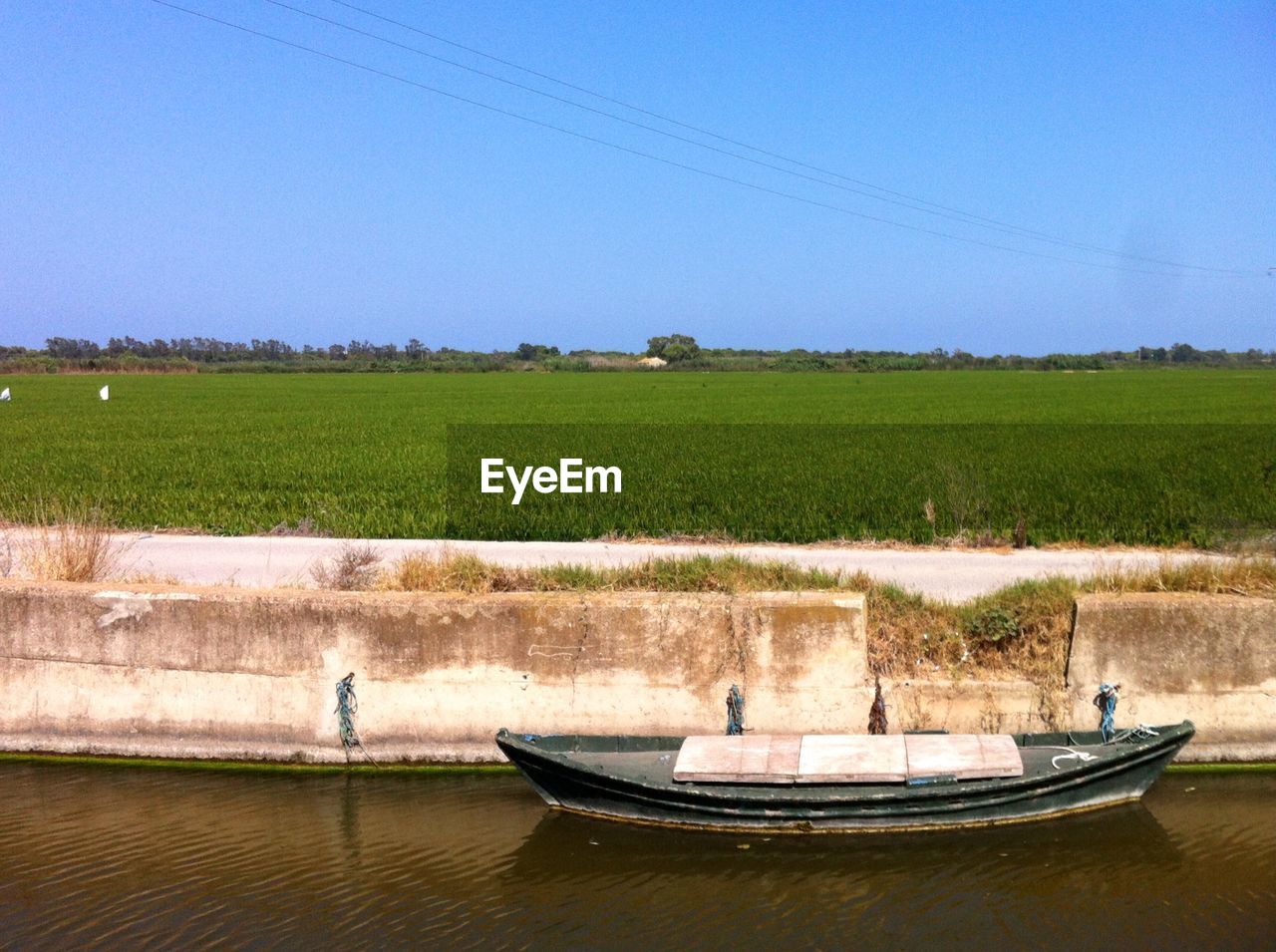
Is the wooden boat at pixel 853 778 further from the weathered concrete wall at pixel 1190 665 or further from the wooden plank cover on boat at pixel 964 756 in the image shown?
the weathered concrete wall at pixel 1190 665

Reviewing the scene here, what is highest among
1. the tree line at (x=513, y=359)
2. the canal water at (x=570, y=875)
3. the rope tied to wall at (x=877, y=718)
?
the tree line at (x=513, y=359)

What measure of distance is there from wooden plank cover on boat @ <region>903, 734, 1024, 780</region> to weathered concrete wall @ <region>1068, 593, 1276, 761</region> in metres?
1.36

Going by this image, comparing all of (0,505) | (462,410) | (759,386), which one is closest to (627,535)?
(0,505)

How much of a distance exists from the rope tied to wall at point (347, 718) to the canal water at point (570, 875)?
397 millimetres

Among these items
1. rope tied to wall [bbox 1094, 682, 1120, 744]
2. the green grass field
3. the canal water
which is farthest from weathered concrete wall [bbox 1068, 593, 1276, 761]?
the green grass field

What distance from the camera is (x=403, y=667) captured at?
1076 cm

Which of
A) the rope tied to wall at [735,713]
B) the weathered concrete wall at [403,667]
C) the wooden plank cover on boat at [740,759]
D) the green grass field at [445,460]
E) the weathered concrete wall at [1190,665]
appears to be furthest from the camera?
the green grass field at [445,460]

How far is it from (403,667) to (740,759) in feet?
10.5

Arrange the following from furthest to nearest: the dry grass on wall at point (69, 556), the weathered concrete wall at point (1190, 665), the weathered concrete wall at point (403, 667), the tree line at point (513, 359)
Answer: the tree line at point (513, 359) → the dry grass on wall at point (69, 556) → the weathered concrete wall at point (403, 667) → the weathered concrete wall at point (1190, 665)

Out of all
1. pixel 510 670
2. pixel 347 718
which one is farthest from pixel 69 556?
pixel 510 670

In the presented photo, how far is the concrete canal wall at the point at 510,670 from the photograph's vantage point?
10.3 m

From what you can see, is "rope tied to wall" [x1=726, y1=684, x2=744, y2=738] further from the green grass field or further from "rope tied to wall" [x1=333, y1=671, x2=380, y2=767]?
the green grass field
